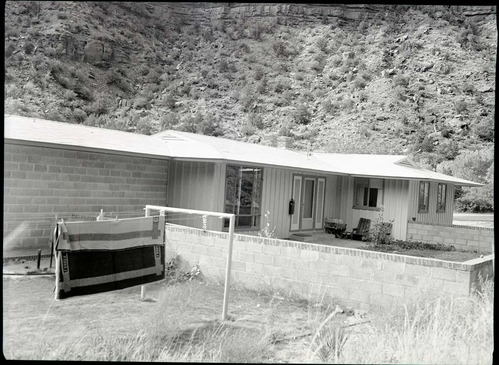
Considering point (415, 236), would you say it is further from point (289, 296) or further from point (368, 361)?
point (368, 361)

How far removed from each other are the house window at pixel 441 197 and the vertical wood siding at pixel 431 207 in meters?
0.19

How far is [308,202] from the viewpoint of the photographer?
1802 cm

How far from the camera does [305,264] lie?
29.9ft

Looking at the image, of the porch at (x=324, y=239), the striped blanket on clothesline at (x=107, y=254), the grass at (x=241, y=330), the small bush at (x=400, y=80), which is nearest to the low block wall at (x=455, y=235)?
the porch at (x=324, y=239)

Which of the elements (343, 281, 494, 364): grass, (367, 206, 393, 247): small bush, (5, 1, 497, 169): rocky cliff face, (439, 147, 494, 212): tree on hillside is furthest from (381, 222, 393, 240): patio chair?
(5, 1, 497, 169): rocky cliff face

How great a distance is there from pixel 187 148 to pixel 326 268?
7.28m

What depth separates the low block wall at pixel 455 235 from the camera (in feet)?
53.7

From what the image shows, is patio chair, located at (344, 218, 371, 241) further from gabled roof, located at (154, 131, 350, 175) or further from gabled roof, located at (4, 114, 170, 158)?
gabled roof, located at (4, 114, 170, 158)

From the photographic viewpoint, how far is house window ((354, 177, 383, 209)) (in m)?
18.6

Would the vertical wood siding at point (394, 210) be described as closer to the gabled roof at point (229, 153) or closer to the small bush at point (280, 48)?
the gabled roof at point (229, 153)

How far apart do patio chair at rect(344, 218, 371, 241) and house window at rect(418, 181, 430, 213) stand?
2071mm

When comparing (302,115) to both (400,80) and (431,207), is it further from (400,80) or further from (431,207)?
(431,207)

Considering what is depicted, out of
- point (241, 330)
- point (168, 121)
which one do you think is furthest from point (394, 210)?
point (168, 121)

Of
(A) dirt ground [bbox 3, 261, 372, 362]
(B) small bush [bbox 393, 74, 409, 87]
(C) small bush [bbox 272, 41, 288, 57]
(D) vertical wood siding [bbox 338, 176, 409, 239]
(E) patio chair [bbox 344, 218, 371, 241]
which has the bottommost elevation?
(A) dirt ground [bbox 3, 261, 372, 362]
